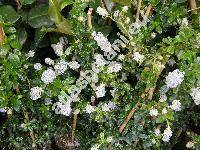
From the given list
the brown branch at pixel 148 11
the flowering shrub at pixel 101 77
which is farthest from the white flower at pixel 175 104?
the brown branch at pixel 148 11

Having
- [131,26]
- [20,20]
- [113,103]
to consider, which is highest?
[20,20]

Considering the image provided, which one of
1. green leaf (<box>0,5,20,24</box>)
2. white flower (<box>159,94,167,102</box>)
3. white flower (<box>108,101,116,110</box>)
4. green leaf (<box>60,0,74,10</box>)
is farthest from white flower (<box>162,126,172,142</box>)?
green leaf (<box>0,5,20,24</box>)

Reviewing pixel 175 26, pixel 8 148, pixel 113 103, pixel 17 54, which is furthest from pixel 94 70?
pixel 8 148

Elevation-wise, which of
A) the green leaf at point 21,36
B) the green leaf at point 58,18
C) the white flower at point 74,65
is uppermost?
the green leaf at point 21,36

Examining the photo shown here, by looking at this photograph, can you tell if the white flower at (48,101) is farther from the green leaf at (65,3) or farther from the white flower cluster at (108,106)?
the green leaf at (65,3)

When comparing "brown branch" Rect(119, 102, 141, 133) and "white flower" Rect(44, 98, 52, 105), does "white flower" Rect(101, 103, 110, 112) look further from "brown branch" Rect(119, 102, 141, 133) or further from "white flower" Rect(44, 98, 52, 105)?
"white flower" Rect(44, 98, 52, 105)

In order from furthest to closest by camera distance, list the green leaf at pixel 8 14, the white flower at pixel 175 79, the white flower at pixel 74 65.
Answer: the green leaf at pixel 8 14
the white flower at pixel 74 65
the white flower at pixel 175 79

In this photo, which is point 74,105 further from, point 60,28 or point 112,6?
point 112,6
